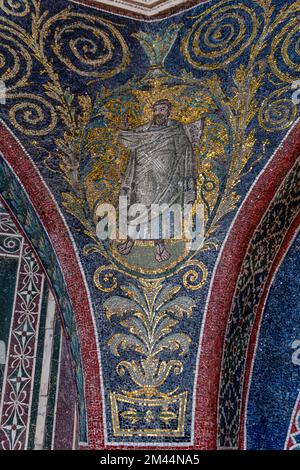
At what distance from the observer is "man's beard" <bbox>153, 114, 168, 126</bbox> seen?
239 inches

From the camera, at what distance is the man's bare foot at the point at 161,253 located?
582 centimetres

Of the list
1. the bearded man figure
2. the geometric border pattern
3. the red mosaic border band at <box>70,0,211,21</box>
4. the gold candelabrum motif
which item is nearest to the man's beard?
the bearded man figure

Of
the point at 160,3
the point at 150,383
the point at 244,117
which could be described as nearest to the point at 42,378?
the point at 150,383

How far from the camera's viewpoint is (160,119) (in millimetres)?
6066

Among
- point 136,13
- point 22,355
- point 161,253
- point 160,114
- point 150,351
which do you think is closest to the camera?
point 150,351

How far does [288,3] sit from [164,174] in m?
1.44

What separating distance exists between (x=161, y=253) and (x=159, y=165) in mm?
648

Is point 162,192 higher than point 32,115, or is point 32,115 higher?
point 32,115

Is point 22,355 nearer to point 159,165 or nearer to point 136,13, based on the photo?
point 159,165

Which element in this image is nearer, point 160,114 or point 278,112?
point 278,112

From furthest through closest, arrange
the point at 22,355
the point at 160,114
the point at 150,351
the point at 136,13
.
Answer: the point at 22,355, the point at 160,114, the point at 136,13, the point at 150,351

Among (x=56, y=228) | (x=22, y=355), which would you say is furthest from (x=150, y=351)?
(x=22, y=355)

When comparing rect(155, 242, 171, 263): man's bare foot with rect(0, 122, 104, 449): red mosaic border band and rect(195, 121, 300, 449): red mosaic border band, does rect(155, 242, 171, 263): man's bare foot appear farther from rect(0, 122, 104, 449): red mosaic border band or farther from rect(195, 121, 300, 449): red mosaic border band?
rect(0, 122, 104, 449): red mosaic border band

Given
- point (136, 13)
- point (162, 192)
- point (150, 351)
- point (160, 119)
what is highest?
point (136, 13)
